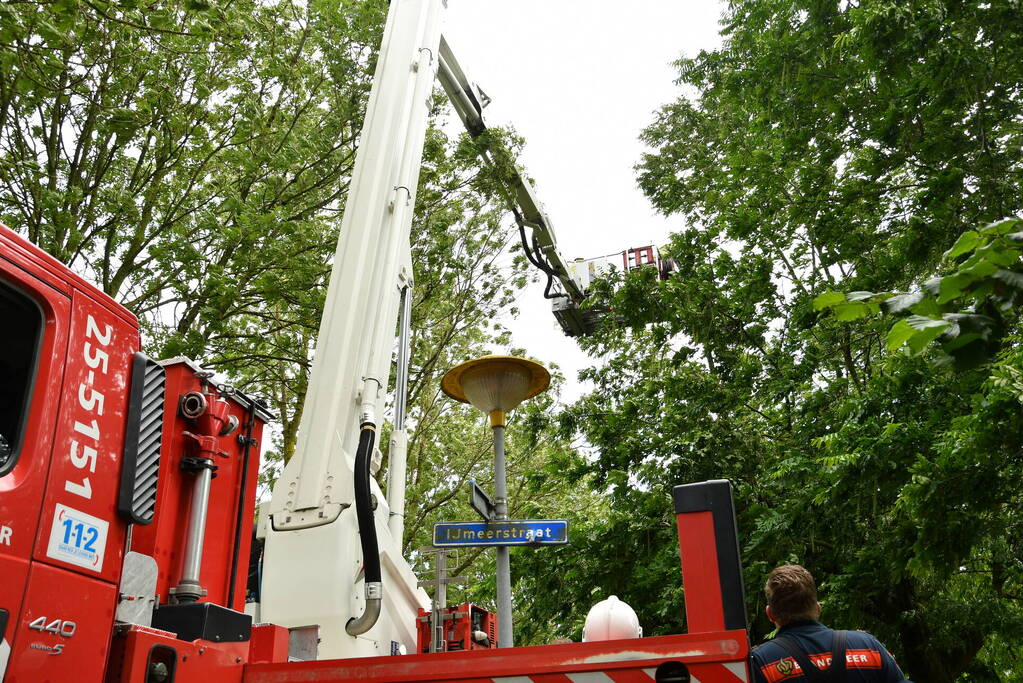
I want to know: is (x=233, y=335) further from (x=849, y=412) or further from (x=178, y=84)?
(x=849, y=412)

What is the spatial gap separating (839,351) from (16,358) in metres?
10.9

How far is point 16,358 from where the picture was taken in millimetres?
2938

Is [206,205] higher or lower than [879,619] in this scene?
higher

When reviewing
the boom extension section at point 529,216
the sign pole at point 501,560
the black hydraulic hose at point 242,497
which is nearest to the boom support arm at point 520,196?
the boom extension section at point 529,216

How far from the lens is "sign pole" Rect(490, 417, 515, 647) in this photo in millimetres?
7012

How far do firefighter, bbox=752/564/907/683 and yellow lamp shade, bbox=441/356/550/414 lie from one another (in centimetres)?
478

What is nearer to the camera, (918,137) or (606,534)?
(918,137)

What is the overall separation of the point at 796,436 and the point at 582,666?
856 centimetres

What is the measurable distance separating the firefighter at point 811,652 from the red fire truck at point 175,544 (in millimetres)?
384

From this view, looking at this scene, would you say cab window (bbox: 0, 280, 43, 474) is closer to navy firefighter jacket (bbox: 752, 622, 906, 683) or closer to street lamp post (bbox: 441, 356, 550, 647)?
navy firefighter jacket (bbox: 752, 622, 906, 683)

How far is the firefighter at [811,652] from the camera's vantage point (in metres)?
3.37

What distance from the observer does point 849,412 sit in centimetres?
927

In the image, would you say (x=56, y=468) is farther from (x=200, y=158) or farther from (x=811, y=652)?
(x=200, y=158)

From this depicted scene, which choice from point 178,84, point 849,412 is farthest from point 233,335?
point 849,412
